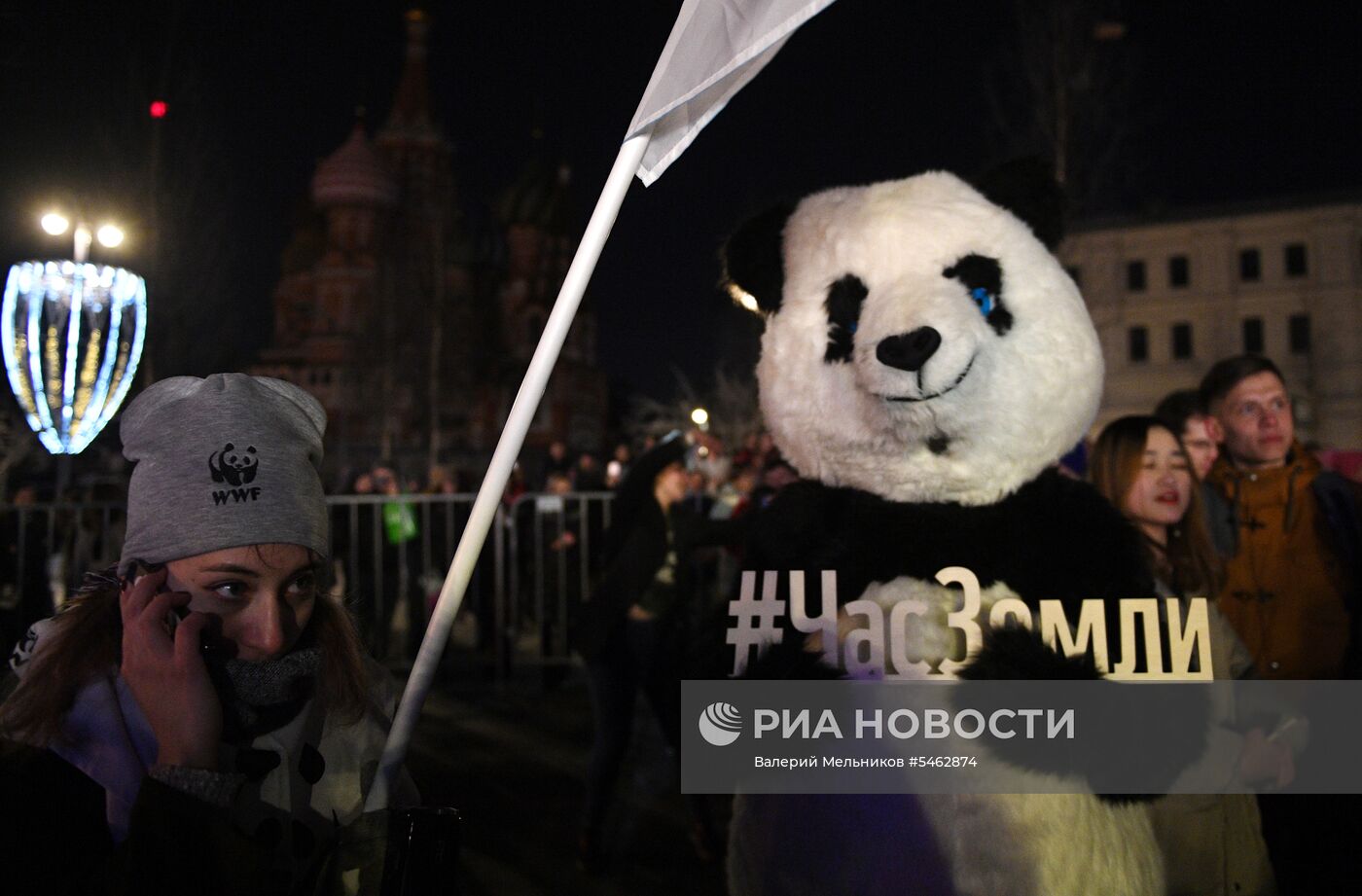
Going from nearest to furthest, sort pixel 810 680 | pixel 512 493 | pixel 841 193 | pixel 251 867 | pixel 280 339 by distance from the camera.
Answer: pixel 251 867, pixel 810 680, pixel 841 193, pixel 512 493, pixel 280 339

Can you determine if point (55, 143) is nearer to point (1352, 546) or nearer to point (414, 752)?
point (414, 752)

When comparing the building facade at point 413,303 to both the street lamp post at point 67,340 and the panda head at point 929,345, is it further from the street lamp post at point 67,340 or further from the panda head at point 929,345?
the panda head at point 929,345

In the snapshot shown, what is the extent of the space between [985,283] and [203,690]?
179 centimetres

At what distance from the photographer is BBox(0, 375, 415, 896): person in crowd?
132cm

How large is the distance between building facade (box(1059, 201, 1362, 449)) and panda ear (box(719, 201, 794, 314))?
4015 centimetres

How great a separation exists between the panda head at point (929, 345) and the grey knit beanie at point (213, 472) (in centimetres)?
119

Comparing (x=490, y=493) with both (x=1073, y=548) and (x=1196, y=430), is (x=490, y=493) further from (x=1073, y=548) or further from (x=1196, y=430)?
(x=1196, y=430)

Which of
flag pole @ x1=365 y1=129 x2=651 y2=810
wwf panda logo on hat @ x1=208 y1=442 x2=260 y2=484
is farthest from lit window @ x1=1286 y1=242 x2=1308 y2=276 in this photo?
wwf panda logo on hat @ x1=208 y1=442 x2=260 y2=484

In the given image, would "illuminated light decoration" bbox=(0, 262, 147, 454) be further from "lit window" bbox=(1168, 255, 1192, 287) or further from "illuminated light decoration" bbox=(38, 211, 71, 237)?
"lit window" bbox=(1168, 255, 1192, 287)

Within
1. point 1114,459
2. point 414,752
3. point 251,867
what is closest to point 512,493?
point 414,752

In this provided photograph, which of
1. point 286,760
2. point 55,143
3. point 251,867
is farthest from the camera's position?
point 55,143

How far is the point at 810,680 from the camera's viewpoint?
2227 mm

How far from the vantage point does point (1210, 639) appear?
2.41 m

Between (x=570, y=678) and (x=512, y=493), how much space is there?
67.8 inches
